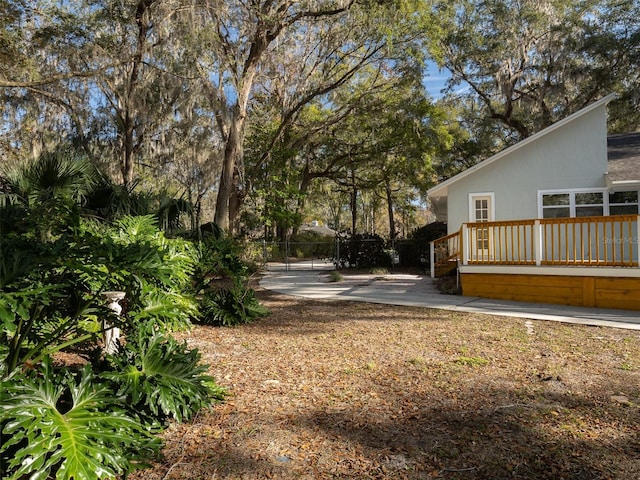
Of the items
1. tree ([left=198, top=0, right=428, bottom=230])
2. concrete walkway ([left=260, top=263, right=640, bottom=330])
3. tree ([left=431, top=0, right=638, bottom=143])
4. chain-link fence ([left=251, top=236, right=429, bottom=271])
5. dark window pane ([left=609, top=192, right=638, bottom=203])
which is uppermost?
tree ([left=431, top=0, right=638, bottom=143])

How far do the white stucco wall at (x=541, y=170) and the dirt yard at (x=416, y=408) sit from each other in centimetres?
649

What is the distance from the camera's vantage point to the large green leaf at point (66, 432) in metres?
2.04

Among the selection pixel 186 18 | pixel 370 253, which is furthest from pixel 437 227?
pixel 186 18

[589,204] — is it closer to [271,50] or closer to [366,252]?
[366,252]

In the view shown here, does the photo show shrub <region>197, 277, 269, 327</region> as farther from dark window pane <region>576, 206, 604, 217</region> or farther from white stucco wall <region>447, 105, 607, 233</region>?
dark window pane <region>576, 206, 604, 217</region>

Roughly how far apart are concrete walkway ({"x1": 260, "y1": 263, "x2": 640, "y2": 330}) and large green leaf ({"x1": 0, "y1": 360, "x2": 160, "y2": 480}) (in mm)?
6473

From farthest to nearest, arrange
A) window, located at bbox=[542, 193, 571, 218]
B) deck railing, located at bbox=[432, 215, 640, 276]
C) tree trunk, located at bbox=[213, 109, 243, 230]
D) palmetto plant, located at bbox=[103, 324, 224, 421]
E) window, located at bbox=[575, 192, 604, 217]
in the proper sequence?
1. tree trunk, located at bbox=[213, 109, 243, 230]
2. window, located at bbox=[542, 193, 571, 218]
3. window, located at bbox=[575, 192, 604, 217]
4. deck railing, located at bbox=[432, 215, 640, 276]
5. palmetto plant, located at bbox=[103, 324, 224, 421]

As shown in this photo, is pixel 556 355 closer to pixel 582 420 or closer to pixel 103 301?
pixel 582 420

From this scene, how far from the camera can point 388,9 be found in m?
12.9

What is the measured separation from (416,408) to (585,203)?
10.2 meters

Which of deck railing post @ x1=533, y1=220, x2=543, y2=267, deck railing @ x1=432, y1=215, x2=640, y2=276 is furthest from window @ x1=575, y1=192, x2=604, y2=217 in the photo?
deck railing post @ x1=533, y1=220, x2=543, y2=267

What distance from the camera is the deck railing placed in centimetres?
814

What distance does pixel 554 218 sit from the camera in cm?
1015

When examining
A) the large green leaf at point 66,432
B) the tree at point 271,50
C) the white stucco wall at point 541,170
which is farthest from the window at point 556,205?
the large green leaf at point 66,432
